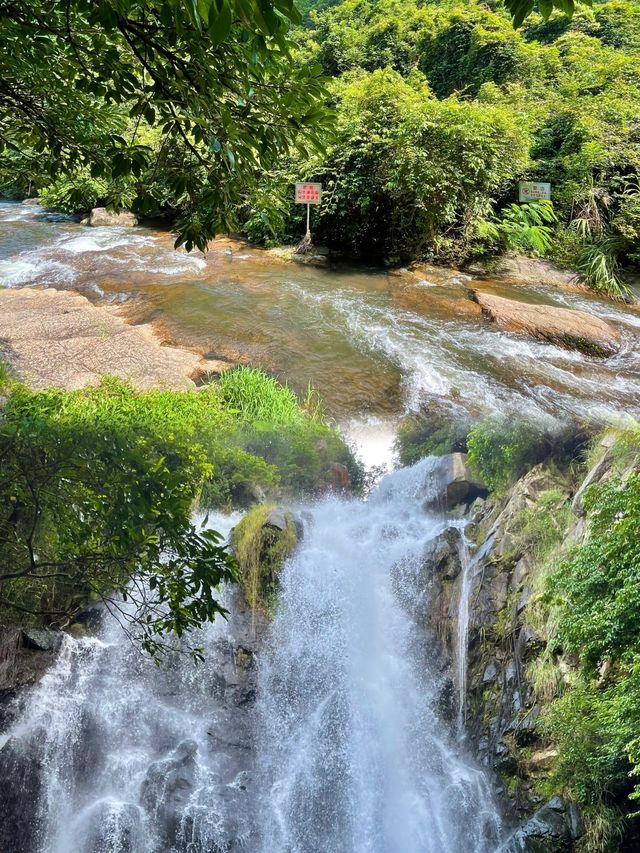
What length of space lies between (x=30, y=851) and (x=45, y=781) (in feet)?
1.27

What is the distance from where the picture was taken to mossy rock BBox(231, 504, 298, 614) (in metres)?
4.61

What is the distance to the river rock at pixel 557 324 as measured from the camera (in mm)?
7195

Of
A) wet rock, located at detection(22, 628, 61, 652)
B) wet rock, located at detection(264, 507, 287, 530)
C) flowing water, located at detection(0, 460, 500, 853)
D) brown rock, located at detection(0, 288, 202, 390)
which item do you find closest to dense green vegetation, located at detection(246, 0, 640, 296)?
brown rock, located at detection(0, 288, 202, 390)

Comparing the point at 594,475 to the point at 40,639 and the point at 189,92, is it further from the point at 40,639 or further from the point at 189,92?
the point at 40,639

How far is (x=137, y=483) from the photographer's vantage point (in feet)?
10.1

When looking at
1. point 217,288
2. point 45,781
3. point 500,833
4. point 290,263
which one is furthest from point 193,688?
point 290,263

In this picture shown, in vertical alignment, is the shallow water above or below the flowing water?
above

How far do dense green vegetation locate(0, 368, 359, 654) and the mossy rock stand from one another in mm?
192

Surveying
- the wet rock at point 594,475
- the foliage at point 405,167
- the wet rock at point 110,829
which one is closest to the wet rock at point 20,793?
the wet rock at point 110,829

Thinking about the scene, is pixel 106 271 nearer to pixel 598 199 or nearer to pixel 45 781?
pixel 45 781

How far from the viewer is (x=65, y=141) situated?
7.98 feet

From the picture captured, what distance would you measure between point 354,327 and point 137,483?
5050mm

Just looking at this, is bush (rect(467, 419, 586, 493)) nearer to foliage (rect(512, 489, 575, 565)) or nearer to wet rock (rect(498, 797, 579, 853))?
foliage (rect(512, 489, 575, 565))

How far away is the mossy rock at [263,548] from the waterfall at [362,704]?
0.11m
